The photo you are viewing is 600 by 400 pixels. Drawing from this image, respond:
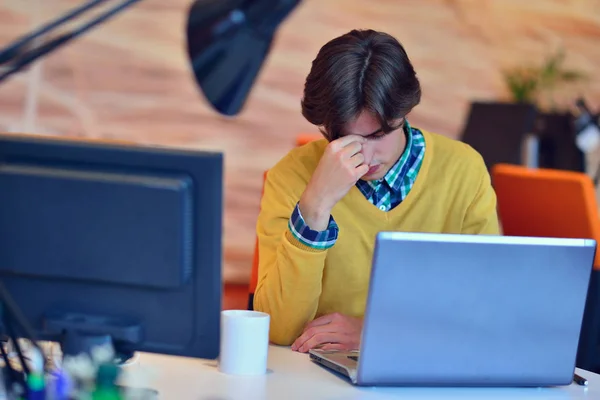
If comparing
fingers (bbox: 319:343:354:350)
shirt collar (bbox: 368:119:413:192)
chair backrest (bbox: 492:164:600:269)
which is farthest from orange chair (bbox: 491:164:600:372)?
fingers (bbox: 319:343:354:350)

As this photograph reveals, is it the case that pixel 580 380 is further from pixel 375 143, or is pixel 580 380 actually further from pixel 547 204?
pixel 547 204

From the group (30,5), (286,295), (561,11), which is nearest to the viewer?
(286,295)

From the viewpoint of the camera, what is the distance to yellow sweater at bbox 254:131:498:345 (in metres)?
1.90

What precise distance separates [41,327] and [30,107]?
13.0 feet

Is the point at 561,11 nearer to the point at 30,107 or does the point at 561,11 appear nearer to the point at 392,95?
the point at 30,107

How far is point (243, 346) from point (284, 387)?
0.10 meters

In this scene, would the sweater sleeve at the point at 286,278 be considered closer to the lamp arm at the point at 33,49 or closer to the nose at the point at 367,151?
the nose at the point at 367,151

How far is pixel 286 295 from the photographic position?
1802 millimetres

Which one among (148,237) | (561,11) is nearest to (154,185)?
(148,237)

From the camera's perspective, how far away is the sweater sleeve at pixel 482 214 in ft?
6.51

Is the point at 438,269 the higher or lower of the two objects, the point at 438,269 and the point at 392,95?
the lower

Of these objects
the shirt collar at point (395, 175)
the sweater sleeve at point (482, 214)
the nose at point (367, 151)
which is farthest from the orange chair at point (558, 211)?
the nose at point (367, 151)

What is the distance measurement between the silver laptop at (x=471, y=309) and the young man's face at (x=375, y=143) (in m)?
0.50

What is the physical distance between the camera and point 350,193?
1.99 metres
